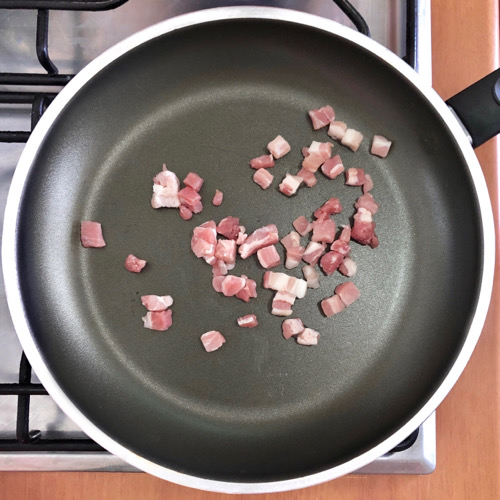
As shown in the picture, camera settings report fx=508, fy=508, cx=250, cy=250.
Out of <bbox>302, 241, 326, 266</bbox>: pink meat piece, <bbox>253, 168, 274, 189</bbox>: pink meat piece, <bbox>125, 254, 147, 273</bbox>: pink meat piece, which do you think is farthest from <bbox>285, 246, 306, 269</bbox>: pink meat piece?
<bbox>125, 254, 147, 273</bbox>: pink meat piece

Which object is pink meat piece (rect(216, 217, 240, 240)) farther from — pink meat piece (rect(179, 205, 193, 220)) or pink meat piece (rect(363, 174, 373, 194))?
pink meat piece (rect(363, 174, 373, 194))

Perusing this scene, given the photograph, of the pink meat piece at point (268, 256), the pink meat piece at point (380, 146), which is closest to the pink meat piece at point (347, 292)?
the pink meat piece at point (268, 256)

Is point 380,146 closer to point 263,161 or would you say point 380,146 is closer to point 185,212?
point 263,161

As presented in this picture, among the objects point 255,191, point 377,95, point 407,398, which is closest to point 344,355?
point 407,398

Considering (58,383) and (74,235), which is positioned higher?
(74,235)

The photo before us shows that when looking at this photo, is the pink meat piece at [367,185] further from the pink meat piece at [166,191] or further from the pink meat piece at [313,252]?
the pink meat piece at [166,191]

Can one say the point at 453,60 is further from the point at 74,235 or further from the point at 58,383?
the point at 58,383
